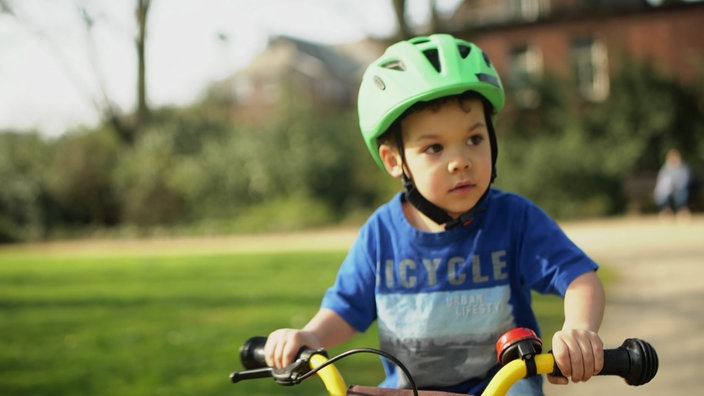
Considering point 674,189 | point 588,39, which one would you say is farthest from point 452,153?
point 588,39

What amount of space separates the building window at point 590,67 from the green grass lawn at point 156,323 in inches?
680

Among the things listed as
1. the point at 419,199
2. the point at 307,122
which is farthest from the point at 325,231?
the point at 419,199

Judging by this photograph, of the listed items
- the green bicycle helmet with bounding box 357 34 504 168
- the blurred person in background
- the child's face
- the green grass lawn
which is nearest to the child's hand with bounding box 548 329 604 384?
the child's face

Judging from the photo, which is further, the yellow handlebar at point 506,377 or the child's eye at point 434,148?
the child's eye at point 434,148

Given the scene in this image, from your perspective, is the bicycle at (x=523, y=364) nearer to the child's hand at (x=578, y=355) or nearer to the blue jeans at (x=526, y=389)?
the child's hand at (x=578, y=355)

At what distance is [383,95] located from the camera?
2.38 m

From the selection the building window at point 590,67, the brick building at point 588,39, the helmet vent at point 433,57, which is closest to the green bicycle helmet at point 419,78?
the helmet vent at point 433,57

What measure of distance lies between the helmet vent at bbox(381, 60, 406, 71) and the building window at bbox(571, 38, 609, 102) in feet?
84.0

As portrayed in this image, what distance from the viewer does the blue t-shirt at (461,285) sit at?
89.0 inches

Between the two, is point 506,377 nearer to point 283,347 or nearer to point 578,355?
point 578,355

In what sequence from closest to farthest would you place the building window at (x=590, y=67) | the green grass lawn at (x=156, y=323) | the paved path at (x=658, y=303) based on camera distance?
1. the paved path at (x=658, y=303)
2. the green grass lawn at (x=156, y=323)
3. the building window at (x=590, y=67)

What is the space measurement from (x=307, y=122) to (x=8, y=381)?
68.5 ft

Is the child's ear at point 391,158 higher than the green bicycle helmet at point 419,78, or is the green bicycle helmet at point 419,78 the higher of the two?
the green bicycle helmet at point 419,78

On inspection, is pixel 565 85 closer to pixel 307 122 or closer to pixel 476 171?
pixel 307 122
